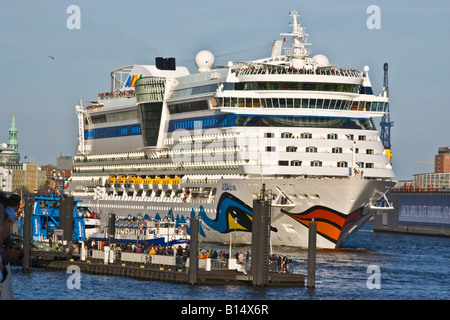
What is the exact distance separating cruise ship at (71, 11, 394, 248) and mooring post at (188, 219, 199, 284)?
63.3 feet

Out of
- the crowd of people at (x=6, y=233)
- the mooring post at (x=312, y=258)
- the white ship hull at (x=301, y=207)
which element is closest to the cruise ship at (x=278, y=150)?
the white ship hull at (x=301, y=207)

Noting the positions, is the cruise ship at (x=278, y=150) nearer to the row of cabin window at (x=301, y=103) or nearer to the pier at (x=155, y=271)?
the row of cabin window at (x=301, y=103)

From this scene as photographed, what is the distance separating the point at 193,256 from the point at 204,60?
44233 millimetres

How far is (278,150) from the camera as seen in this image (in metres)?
70.1

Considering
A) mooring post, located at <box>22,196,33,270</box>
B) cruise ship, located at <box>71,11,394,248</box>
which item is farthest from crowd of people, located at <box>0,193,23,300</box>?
cruise ship, located at <box>71,11,394,248</box>

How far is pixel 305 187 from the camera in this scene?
66750mm

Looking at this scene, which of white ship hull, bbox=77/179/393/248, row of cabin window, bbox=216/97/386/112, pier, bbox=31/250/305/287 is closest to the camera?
pier, bbox=31/250/305/287

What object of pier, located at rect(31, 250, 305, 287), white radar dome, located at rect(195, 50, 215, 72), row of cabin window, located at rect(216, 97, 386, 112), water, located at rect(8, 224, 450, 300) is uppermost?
white radar dome, located at rect(195, 50, 215, 72)

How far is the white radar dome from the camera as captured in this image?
90375 millimetres

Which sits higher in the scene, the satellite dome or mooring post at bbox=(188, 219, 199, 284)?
the satellite dome

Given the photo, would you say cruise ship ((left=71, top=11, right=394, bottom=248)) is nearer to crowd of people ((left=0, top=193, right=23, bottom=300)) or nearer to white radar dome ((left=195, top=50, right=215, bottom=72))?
Result: white radar dome ((left=195, top=50, right=215, bottom=72))

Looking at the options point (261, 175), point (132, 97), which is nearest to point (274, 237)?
point (261, 175)
